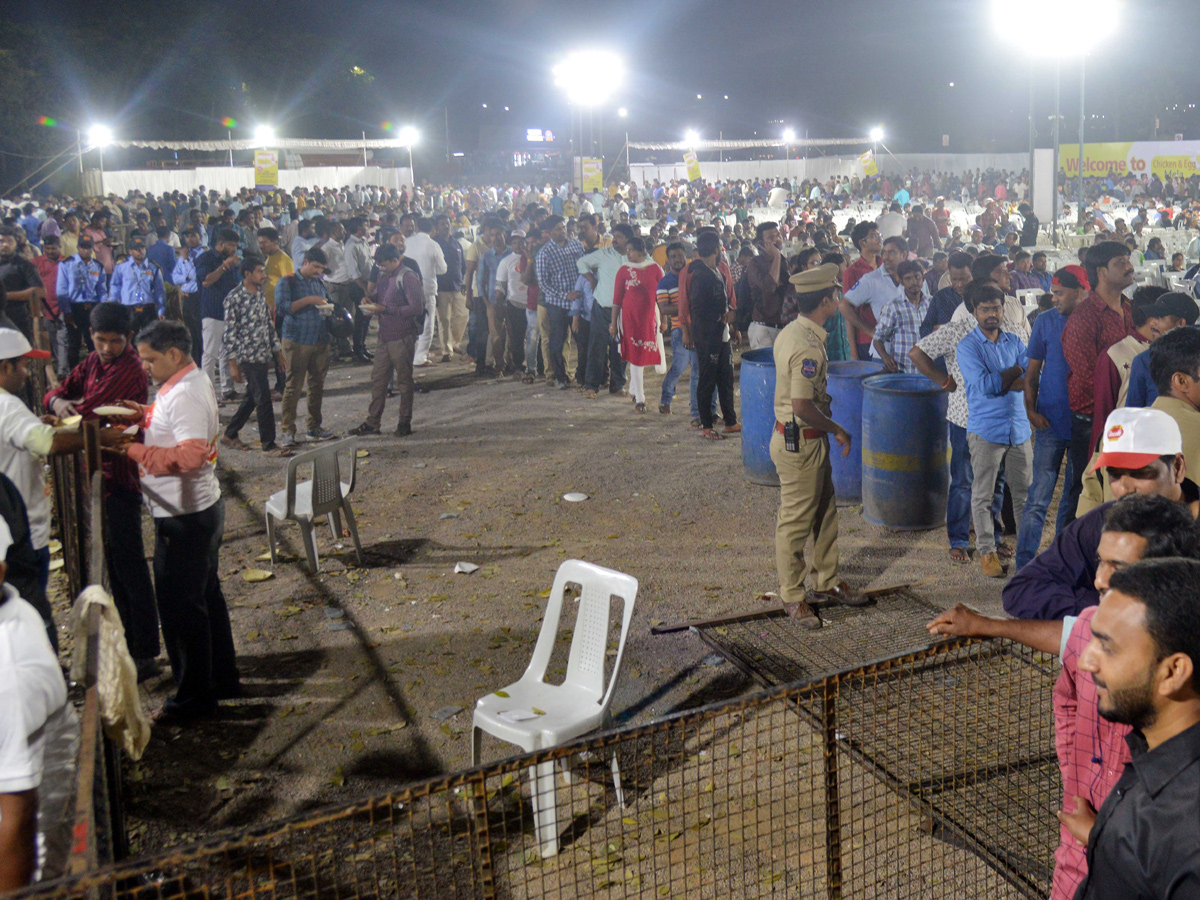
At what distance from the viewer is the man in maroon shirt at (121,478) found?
5.72 m

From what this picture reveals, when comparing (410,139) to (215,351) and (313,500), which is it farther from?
(313,500)

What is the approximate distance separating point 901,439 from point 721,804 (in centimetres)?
409

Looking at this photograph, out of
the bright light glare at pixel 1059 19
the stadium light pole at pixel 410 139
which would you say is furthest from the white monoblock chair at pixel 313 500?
the stadium light pole at pixel 410 139

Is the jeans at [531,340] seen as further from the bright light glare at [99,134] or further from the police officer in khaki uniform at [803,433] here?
the bright light glare at [99,134]

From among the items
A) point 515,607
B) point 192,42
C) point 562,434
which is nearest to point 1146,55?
point 192,42

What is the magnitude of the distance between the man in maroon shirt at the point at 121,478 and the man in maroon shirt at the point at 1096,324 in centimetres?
550

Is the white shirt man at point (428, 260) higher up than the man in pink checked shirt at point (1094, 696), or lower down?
higher up

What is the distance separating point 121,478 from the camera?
18.7 ft

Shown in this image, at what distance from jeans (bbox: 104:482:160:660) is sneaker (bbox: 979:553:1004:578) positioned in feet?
17.5

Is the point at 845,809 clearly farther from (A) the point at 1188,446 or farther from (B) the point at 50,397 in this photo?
(B) the point at 50,397

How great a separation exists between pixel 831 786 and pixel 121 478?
13.7 ft

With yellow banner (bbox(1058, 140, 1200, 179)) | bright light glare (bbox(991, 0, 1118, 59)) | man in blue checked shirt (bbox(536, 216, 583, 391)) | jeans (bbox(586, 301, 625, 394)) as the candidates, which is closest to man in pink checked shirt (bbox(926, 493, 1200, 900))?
jeans (bbox(586, 301, 625, 394))

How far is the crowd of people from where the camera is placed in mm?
3256

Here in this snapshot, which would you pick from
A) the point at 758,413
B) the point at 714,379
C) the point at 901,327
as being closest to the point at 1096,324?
the point at 901,327
